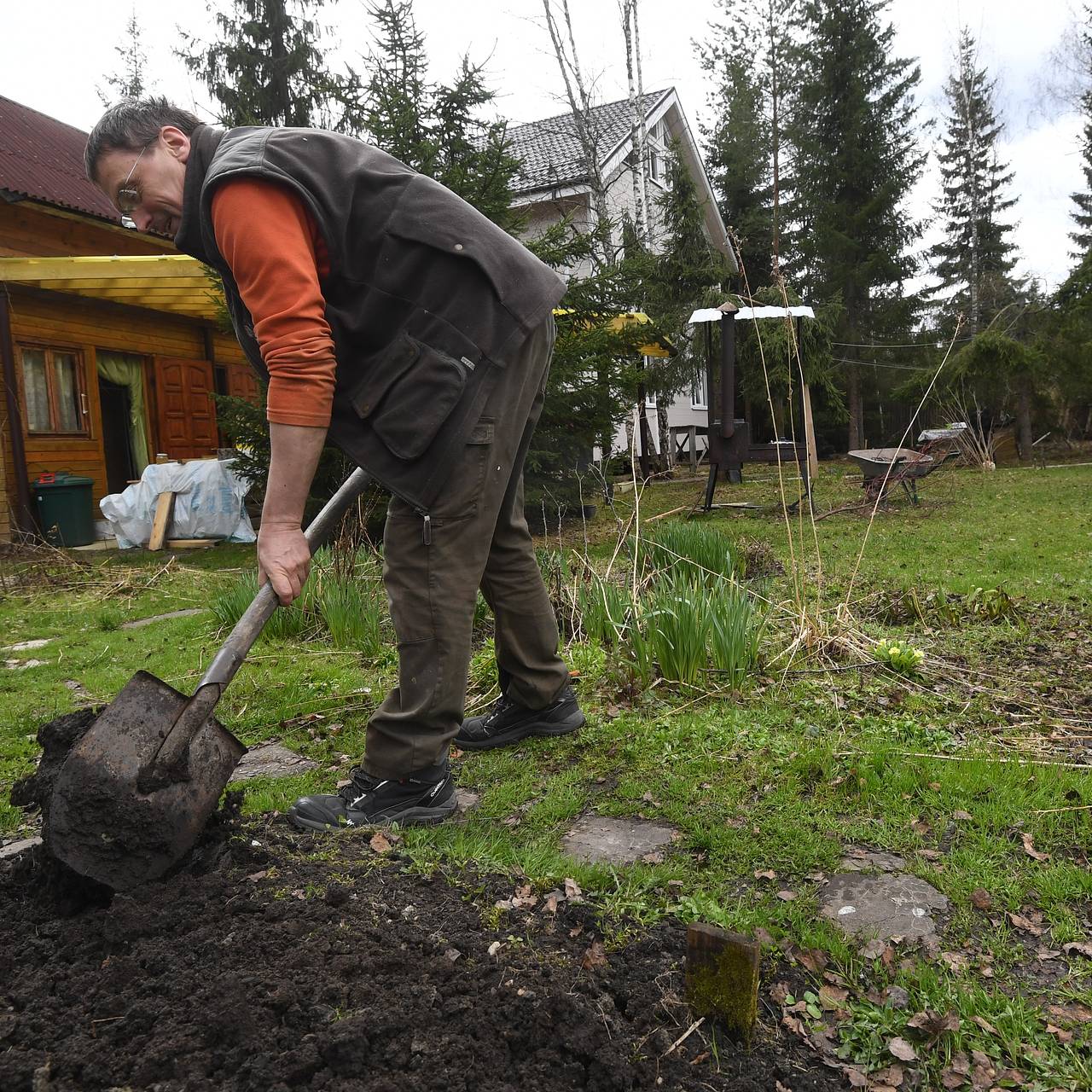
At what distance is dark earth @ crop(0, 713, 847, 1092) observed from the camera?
1.27 meters

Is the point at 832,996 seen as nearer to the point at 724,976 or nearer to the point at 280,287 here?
the point at 724,976

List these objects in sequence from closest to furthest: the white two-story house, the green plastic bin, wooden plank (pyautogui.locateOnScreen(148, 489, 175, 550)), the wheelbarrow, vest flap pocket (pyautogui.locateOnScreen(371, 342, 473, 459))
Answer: vest flap pocket (pyautogui.locateOnScreen(371, 342, 473, 459)), the wheelbarrow, wooden plank (pyautogui.locateOnScreen(148, 489, 175, 550)), the green plastic bin, the white two-story house

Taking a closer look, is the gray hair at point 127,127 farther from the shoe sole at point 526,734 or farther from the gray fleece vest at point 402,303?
the shoe sole at point 526,734

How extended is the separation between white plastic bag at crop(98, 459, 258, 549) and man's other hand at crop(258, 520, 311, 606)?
27.1ft

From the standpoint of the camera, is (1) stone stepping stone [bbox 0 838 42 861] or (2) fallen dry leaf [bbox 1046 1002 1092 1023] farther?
(1) stone stepping stone [bbox 0 838 42 861]

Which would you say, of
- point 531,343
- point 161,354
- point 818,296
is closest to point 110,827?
point 531,343

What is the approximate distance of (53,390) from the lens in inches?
425

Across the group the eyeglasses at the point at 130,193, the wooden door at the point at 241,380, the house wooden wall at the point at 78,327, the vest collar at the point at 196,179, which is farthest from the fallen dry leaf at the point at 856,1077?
the wooden door at the point at 241,380

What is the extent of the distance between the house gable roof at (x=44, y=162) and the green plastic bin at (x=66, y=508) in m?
3.18

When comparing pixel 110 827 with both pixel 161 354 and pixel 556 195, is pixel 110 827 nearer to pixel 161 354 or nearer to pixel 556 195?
pixel 161 354

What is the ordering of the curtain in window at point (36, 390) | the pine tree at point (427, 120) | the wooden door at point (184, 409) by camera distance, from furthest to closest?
the wooden door at point (184, 409)
the curtain in window at point (36, 390)
the pine tree at point (427, 120)

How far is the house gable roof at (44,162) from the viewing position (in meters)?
10.3

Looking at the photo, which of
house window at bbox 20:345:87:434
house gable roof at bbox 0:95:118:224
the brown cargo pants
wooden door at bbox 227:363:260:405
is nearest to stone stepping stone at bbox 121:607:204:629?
the brown cargo pants

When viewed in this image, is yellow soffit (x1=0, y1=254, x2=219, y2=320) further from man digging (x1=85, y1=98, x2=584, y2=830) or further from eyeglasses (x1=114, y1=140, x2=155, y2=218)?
man digging (x1=85, y1=98, x2=584, y2=830)
